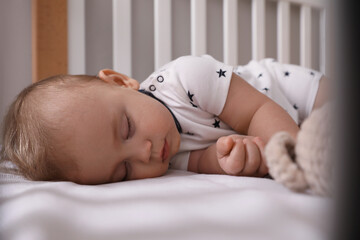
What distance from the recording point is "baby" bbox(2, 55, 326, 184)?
0.53 m

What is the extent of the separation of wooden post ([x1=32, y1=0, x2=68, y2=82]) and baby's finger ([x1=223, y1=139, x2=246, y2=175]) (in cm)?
69

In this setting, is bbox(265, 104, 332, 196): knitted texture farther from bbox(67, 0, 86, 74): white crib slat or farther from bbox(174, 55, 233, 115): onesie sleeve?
bbox(67, 0, 86, 74): white crib slat

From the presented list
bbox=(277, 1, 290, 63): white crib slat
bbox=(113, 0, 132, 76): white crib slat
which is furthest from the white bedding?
bbox=(277, 1, 290, 63): white crib slat

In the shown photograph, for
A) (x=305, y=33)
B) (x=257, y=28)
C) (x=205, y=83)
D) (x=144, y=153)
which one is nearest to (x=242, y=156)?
(x=144, y=153)

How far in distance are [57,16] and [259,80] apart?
62cm

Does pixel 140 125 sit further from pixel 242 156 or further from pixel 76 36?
pixel 76 36

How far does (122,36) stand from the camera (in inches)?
42.0

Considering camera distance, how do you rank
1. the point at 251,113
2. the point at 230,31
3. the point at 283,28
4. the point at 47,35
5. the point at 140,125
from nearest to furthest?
1. the point at 140,125
2. the point at 251,113
3. the point at 47,35
4. the point at 230,31
5. the point at 283,28

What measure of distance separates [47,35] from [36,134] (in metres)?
0.53

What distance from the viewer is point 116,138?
0.55 meters

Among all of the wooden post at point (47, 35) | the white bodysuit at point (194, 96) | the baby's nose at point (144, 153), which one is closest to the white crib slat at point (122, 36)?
the wooden post at point (47, 35)

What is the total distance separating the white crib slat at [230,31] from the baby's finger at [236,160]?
81cm

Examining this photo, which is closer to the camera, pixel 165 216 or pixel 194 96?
pixel 165 216

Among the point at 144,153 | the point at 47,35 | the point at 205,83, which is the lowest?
the point at 144,153
